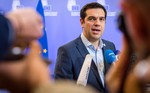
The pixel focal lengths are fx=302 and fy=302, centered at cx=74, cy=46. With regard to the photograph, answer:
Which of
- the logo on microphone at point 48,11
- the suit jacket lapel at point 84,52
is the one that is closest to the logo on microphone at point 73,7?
the logo on microphone at point 48,11

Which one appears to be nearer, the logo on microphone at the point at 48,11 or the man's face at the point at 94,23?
the man's face at the point at 94,23

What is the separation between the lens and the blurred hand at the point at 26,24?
1.40ft

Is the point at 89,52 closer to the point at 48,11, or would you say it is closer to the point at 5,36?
the point at 48,11

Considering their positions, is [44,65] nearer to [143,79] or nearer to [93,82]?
[143,79]

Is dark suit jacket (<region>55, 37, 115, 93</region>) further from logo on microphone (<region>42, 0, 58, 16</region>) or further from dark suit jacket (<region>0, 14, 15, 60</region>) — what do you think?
dark suit jacket (<region>0, 14, 15, 60</region>)

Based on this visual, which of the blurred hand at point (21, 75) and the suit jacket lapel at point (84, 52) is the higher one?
the blurred hand at point (21, 75)

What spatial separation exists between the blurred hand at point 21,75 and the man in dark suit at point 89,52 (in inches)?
64.7

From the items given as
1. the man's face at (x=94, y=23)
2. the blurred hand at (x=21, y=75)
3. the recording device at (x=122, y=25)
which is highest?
the recording device at (x=122, y=25)

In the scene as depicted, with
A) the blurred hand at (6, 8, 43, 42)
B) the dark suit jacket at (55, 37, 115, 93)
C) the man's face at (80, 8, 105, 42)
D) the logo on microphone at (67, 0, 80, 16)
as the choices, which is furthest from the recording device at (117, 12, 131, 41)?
the logo on microphone at (67, 0, 80, 16)

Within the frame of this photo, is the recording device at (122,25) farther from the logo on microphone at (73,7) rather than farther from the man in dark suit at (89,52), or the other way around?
the logo on microphone at (73,7)

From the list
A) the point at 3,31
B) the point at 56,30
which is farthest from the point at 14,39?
the point at 56,30

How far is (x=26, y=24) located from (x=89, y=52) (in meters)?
1.97

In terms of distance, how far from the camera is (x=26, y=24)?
43 cm

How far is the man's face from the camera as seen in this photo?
2.56 metres
